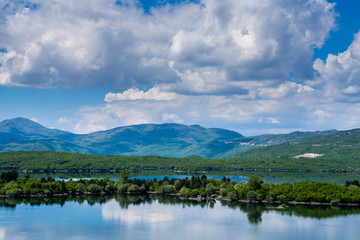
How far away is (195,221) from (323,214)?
30820 mm

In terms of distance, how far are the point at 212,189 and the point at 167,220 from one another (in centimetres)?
3977

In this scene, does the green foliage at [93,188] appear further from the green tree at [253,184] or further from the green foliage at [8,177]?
the green tree at [253,184]

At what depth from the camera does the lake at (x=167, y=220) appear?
234ft

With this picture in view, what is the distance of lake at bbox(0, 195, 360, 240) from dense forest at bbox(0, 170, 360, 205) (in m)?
5.51

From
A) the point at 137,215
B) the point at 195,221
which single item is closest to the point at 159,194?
the point at 137,215

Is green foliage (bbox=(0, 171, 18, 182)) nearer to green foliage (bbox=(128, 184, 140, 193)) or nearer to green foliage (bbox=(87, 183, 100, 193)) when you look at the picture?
green foliage (bbox=(87, 183, 100, 193))

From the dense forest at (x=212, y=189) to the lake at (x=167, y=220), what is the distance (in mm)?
5508

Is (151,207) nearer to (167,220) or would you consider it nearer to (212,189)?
(167,220)

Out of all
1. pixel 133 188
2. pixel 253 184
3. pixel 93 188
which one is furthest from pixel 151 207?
pixel 93 188

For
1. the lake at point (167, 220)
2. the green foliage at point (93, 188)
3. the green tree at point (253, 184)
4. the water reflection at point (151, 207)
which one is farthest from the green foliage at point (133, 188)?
the green tree at point (253, 184)

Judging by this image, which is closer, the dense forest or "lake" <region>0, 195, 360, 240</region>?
"lake" <region>0, 195, 360, 240</region>

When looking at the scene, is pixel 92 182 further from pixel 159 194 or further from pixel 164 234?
pixel 164 234

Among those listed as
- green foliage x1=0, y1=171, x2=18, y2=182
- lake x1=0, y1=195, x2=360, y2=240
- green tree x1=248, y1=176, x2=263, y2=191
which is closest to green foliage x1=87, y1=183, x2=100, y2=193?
lake x1=0, y1=195, x2=360, y2=240

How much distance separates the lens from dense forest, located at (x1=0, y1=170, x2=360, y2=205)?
104 meters
